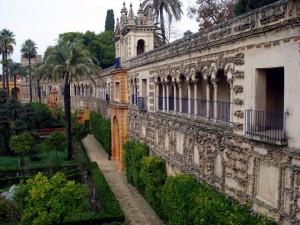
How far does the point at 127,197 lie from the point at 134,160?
2582 mm

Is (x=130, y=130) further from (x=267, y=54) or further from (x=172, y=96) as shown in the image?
(x=267, y=54)

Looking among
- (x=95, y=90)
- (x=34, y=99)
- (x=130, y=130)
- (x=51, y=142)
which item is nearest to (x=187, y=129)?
(x=130, y=130)

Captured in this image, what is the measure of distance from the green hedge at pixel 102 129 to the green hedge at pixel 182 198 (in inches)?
435

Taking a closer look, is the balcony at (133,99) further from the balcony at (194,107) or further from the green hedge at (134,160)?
the balcony at (194,107)

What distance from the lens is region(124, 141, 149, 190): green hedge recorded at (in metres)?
24.1

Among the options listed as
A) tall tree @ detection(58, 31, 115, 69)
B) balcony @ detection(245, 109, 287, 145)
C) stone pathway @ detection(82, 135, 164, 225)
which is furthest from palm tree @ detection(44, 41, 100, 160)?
tall tree @ detection(58, 31, 115, 69)

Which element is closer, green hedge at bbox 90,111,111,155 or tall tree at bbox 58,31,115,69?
green hedge at bbox 90,111,111,155

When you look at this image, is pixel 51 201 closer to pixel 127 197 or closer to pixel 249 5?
pixel 127 197

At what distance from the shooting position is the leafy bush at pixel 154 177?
806 inches

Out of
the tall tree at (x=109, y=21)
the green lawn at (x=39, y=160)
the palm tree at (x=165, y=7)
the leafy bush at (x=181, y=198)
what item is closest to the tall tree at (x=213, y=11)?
the palm tree at (x=165, y=7)

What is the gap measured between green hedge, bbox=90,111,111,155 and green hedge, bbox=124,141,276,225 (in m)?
11.1

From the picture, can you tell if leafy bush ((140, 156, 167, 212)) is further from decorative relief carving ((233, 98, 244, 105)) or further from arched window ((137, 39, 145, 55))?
arched window ((137, 39, 145, 55))

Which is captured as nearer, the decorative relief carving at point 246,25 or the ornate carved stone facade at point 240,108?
the ornate carved stone facade at point 240,108

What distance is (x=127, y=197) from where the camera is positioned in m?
24.1
